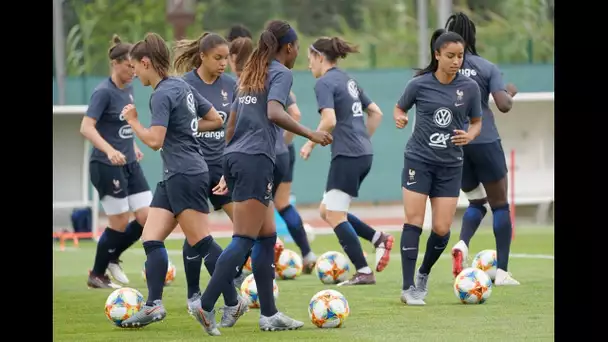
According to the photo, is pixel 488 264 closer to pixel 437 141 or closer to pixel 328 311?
pixel 437 141

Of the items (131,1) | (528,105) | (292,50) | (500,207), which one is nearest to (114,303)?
(292,50)

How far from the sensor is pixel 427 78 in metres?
10.3

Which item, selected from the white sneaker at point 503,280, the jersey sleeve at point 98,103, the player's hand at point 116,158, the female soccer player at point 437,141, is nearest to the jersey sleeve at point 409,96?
the female soccer player at point 437,141

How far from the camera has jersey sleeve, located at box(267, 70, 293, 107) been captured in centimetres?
851

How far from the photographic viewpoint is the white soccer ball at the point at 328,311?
29.6ft

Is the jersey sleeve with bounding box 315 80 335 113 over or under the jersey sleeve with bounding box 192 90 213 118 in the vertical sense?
over

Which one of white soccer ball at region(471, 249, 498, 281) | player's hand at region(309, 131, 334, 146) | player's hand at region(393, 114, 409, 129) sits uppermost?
player's hand at region(393, 114, 409, 129)

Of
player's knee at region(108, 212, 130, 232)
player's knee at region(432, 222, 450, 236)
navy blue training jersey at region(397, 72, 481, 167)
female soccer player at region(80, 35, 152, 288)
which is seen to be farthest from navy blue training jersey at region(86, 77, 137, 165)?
player's knee at region(432, 222, 450, 236)

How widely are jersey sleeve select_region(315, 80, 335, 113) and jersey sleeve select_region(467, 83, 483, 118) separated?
169 cm

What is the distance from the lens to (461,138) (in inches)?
399

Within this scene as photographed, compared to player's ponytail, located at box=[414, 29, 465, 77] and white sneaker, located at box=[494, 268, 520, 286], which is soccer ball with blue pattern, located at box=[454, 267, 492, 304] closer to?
white sneaker, located at box=[494, 268, 520, 286]

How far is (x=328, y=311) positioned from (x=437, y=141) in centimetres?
191

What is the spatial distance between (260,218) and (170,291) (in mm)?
3501
